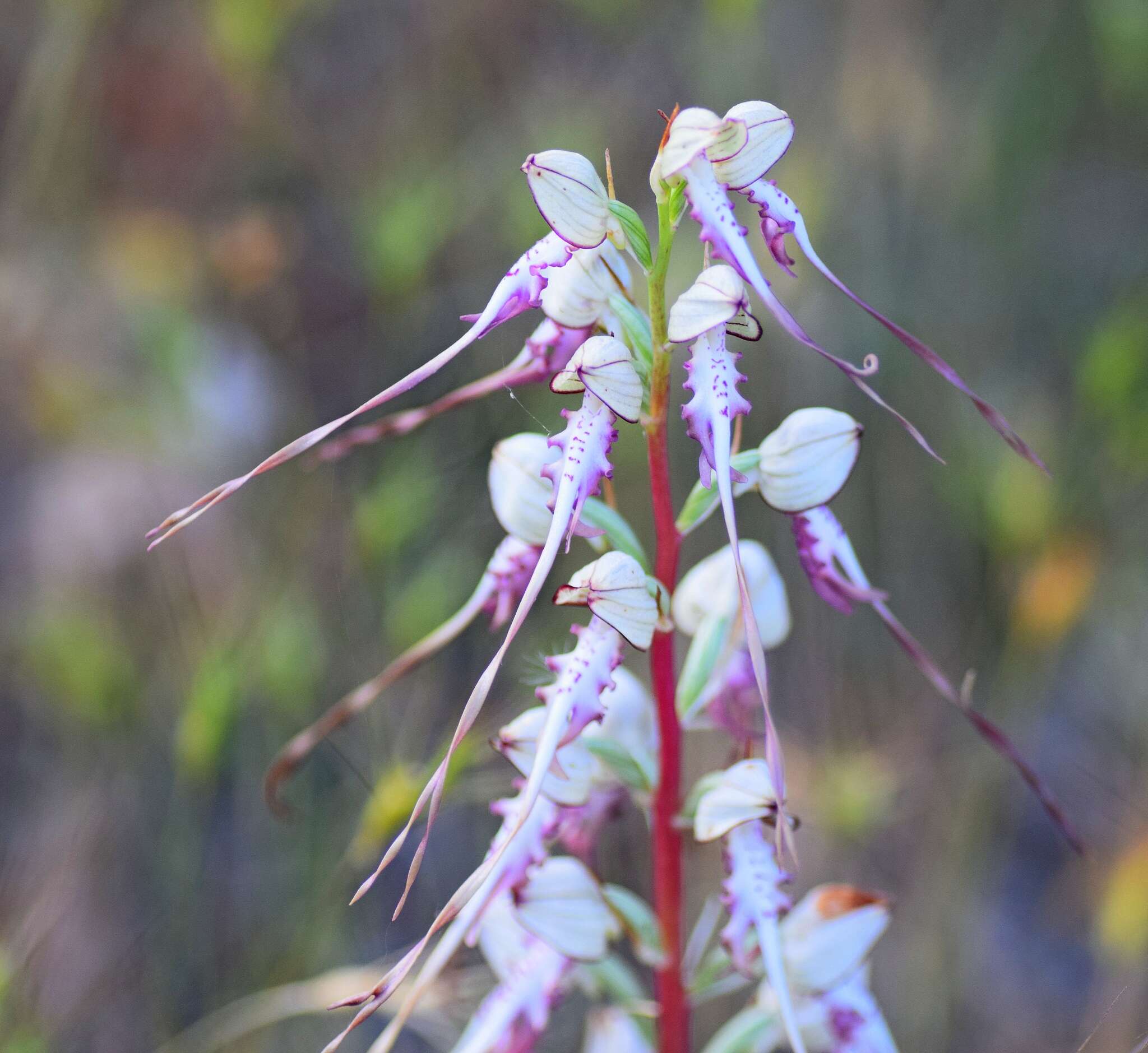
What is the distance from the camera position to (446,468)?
1451 mm

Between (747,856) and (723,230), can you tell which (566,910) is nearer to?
A: (747,856)

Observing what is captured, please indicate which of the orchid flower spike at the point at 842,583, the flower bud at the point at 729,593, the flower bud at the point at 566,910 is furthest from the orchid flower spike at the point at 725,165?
the flower bud at the point at 566,910

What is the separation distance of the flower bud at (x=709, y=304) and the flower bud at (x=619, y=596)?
0.43ft

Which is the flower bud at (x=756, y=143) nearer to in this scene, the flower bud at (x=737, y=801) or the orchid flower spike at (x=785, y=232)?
the orchid flower spike at (x=785, y=232)

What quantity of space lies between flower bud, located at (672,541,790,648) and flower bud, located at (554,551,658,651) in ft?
0.57

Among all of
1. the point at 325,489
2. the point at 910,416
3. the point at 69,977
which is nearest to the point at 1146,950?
the point at 910,416

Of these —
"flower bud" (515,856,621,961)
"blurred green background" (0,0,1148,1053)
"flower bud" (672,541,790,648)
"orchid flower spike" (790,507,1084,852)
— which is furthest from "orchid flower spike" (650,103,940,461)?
"blurred green background" (0,0,1148,1053)

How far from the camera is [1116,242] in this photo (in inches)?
79.4

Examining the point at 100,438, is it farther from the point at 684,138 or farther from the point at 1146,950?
the point at 1146,950

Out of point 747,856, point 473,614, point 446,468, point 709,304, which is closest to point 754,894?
point 747,856

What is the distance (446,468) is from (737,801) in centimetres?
89

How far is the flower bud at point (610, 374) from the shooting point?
0.55m

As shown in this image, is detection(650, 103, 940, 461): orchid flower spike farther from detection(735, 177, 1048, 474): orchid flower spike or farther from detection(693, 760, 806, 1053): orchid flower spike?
detection(693, 760, 806, 1053): orchid flower spike

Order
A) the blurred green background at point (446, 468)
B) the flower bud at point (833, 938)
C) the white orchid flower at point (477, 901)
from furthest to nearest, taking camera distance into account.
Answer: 1. the blurred green background at point (446, 468)
2. the flower bud at point (833, 938)
3. the white orchid flower at point (477, 901)
